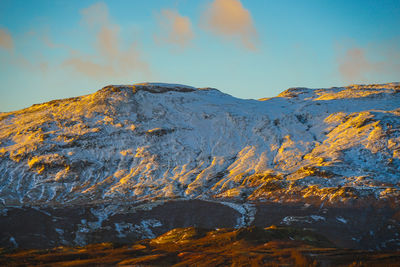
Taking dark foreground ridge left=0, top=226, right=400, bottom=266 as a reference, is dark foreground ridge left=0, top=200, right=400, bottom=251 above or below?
below

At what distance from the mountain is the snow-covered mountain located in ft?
1.65

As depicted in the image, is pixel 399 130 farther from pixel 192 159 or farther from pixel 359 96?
pixel 192 159

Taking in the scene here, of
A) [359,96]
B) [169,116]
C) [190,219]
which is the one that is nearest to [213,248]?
[190,219]

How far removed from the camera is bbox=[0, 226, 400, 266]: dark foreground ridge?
42.1 m

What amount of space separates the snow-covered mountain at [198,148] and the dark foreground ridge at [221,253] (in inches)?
1480

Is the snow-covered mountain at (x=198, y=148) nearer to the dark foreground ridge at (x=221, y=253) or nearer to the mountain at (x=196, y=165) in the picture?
the mountain at (x=196, y=165)

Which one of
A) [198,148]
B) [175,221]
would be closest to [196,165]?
[198,148]

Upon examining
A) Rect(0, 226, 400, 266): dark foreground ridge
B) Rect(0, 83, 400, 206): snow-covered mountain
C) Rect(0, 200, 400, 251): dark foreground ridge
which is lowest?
Rect(0, 200, 400, 251): dark foreground ridge

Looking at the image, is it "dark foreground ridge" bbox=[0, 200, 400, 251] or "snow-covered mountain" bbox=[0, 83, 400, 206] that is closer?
"dark foreground ridge" bbox=[0, 200, 400, 251]

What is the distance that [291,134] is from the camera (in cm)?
13512

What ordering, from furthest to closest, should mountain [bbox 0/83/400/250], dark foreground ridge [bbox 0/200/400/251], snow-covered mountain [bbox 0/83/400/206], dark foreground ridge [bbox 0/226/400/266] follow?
snow-covered mountain [bbox 0/83/400/206]
mountain [bbox 0/83/400/250]
dark foreground ridge [bbox 0/200/400/251]
dark foreground ridge [bbox 0/226/400/266]

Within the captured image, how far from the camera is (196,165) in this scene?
124562mm

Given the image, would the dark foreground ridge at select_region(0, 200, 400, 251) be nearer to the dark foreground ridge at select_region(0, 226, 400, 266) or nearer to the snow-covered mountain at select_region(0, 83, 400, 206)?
the snow-covered mountain at select_region(0, 83, 400, 206)

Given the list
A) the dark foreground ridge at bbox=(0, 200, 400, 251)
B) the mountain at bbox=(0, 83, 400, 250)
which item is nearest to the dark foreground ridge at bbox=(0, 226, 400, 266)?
the dark foreground ridge at bbox=(0, 200, 400, 251)
